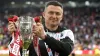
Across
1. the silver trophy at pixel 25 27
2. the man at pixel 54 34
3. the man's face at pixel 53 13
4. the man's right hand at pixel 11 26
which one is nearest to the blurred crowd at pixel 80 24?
the man at pixel 54 34

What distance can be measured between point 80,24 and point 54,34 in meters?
34.0

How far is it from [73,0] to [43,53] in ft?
130

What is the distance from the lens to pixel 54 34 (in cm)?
386

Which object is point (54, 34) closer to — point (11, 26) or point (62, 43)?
point (62, 43)

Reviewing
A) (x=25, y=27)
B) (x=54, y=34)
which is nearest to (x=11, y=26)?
(x=25, y=27)

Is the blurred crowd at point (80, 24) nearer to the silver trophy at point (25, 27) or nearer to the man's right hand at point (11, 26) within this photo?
the man's right hand at point (11, 26)

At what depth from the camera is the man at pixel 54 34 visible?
132 inches

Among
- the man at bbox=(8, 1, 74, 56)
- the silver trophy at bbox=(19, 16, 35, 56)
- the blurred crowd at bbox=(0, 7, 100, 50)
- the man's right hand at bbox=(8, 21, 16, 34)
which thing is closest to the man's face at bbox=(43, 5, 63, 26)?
the man at bbox=(8, 1, 74, 56)

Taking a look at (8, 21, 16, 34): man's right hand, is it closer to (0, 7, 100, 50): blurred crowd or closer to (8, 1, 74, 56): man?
(8, 1, 74, 56): man

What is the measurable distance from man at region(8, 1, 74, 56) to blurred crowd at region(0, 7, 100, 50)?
856 inches

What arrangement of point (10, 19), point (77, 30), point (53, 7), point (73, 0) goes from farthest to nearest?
point (73, 0), point (77, 30), point (53, 7), point (10, 19)

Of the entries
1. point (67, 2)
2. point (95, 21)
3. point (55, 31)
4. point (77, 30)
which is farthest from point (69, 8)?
point (55, 31)

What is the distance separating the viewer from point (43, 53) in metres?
3.81

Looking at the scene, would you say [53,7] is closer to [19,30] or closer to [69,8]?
[19,30]
